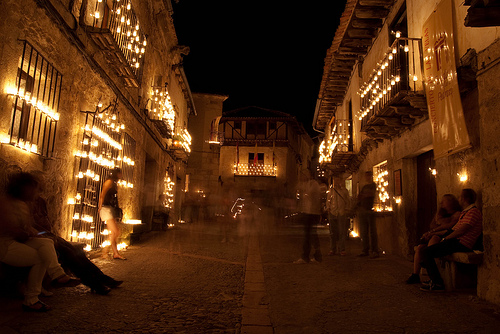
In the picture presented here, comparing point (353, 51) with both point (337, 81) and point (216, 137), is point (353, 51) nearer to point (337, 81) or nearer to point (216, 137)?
point (337, 81)

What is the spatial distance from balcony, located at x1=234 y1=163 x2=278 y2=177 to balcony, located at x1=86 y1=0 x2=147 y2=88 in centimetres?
2492

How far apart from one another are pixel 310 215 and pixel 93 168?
4.72 meters

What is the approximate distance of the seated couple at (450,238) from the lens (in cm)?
472

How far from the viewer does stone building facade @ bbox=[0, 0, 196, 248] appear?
4473mm

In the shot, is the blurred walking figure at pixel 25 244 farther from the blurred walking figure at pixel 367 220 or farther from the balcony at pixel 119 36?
the blurred walking figure at pixel 367 220

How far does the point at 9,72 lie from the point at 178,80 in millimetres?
14452

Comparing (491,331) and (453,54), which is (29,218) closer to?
(491,331)

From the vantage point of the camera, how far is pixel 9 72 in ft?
14.0

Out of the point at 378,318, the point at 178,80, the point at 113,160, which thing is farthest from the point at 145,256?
the point at 178,80

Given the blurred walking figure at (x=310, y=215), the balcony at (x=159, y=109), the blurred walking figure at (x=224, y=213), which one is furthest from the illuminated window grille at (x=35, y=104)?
the balcony at (x=159, y=109)

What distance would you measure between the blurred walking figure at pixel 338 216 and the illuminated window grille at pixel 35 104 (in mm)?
6105

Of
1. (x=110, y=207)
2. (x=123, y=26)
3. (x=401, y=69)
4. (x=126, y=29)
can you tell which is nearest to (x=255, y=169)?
(x=126, y=29)

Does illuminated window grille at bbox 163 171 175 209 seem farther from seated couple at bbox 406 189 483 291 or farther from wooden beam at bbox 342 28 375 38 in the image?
seated couple at bbox 406 189 483 291

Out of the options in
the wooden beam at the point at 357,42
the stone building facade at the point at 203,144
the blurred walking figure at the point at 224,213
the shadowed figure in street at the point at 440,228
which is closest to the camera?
the shadowed figure in street at the point at 440,228
